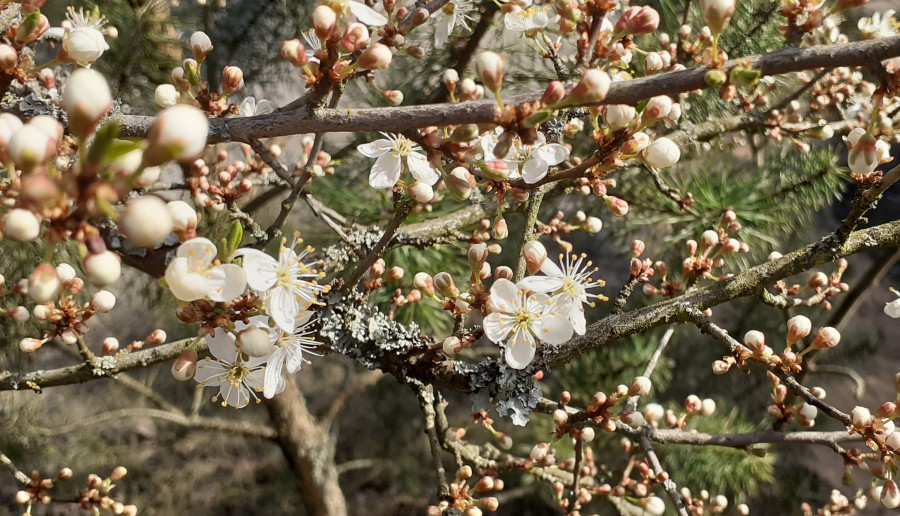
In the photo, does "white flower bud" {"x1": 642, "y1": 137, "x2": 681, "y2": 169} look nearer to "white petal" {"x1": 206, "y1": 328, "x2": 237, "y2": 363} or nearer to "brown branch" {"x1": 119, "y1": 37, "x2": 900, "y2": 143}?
"brown branch" {"x1": 119, "y1": 37, "x2": 900, "y2": 143}

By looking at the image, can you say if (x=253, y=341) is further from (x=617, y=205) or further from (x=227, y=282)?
(x=617, y=205)

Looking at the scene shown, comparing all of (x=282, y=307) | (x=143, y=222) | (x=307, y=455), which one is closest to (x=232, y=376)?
(x=282, y=307)

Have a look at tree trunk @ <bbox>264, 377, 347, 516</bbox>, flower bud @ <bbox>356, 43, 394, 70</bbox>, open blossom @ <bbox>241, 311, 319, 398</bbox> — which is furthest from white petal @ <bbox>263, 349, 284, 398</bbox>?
tree trunk @ <bbox>264, 377, 347, 516</bbox>

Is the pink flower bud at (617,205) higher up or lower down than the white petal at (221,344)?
lower down

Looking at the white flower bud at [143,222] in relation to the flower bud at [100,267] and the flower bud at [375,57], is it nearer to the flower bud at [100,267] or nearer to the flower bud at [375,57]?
the flower bud at [100,267]

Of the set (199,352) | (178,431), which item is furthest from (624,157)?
(178,431)

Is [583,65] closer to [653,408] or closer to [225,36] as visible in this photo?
[653,408]

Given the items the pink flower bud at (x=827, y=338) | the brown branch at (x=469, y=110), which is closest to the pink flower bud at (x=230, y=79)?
the brown branch at (x=469, y=110)
